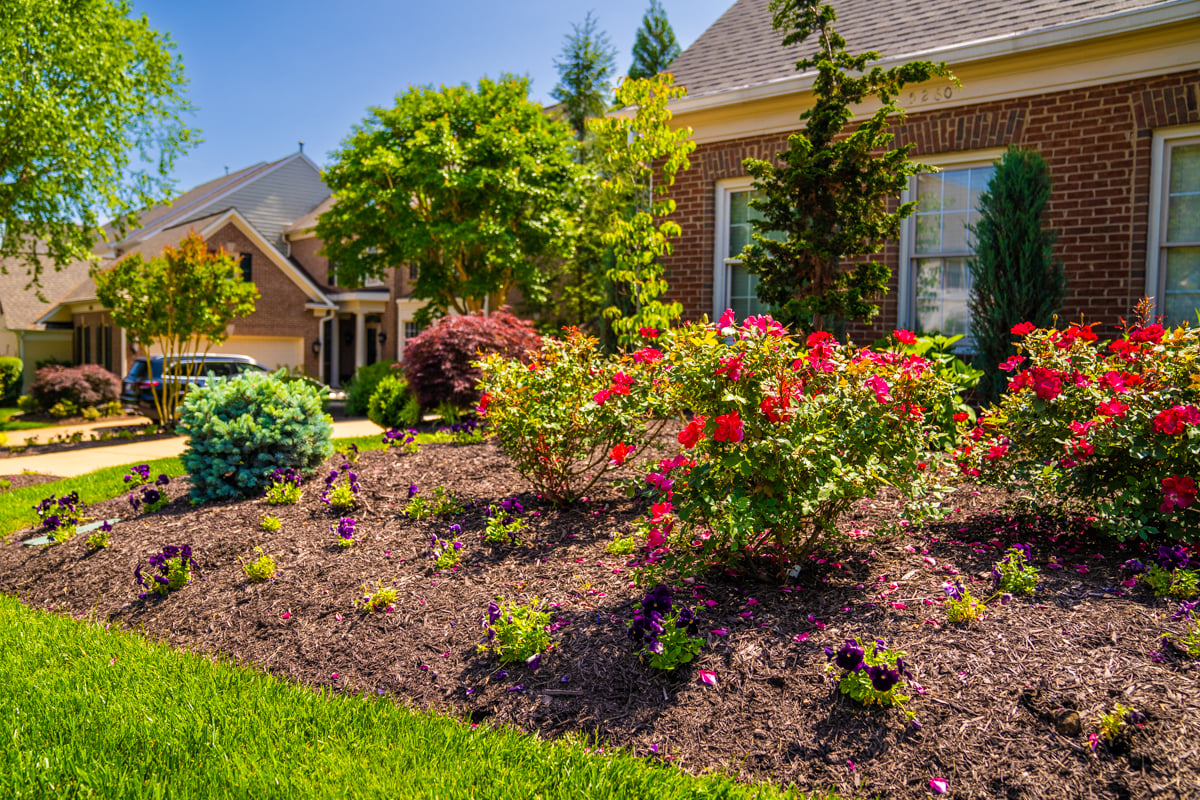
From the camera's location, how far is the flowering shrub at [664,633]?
2.94 meters

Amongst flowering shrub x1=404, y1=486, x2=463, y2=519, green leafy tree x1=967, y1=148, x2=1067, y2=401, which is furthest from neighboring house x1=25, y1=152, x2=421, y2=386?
green leafy tree x1=967, y1=148, x2=1067, y2=401

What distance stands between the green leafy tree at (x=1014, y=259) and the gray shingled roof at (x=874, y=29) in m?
1.49

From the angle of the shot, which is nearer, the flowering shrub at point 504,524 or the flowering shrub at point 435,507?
the flowering shrub at point 504,524

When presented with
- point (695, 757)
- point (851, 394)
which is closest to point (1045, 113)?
point (851, 394)

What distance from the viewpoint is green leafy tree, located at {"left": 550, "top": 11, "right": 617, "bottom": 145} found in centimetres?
2273

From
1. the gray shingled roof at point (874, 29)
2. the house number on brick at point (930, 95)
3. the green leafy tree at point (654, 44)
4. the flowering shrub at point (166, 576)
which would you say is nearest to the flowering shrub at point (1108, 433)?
the flowering shrub at point (166, 576)

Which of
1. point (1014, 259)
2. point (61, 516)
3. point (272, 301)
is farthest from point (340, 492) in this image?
point (272, 301)

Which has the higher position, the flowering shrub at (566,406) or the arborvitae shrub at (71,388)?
the flowering shrub at (566,406)

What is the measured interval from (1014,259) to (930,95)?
2.18 m

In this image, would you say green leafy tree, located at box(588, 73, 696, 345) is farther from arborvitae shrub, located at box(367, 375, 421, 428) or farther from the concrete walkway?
the concrete walkway

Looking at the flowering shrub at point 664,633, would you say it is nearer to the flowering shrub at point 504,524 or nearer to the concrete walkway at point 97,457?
the flowering shrub at point 504,524

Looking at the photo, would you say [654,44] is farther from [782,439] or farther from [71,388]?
[782,439]

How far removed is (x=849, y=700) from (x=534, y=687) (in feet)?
3.94

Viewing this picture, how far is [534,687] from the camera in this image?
10.0 feet
